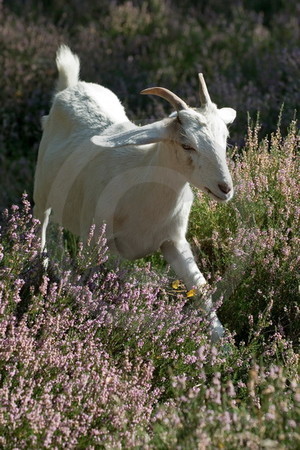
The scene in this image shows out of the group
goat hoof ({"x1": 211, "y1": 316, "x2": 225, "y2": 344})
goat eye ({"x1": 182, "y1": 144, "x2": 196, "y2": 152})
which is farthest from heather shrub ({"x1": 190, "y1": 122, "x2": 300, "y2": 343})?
goat eye ({"x1": 182, "y1": 144, "x2": 196, "y2": 152})

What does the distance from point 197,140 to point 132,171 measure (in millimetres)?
589

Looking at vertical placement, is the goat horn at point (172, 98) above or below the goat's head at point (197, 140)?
above

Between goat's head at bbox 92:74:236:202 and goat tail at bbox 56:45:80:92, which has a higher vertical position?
goat tail at bbox 56:45:80:92

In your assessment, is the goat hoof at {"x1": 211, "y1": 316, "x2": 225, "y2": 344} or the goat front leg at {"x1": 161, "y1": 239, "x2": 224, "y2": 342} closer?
the goat hoof at {"x1": 211, "y1": 316, "x2": 225, "y2": 344}

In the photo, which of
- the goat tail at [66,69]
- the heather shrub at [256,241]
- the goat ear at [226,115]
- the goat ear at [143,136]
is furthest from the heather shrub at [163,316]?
the goat tail at [66,69]

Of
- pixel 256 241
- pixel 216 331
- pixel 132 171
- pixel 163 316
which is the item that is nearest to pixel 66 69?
pixel 132 171

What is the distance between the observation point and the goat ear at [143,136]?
4.19 meters

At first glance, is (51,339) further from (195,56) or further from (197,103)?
(195,56)

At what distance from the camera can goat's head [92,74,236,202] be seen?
405cm

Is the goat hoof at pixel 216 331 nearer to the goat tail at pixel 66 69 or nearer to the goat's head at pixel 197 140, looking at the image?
the goat's head at pixel 197 140

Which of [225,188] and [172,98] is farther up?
[172,98]

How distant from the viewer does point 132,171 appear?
4602mm

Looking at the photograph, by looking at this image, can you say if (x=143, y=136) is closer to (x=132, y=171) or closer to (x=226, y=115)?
(x=132, y=171)

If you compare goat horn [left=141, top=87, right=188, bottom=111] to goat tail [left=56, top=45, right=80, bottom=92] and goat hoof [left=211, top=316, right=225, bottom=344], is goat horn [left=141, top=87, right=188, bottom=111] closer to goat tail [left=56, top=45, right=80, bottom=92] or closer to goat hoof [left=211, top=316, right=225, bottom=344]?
goat hoof [left=211, top=316, right=225, bottom=344]
